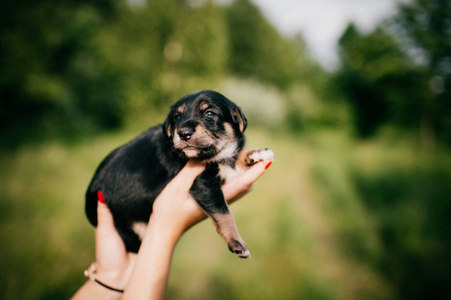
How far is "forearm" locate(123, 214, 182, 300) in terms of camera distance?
170 cm

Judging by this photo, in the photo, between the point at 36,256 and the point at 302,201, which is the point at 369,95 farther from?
the point at 36,256

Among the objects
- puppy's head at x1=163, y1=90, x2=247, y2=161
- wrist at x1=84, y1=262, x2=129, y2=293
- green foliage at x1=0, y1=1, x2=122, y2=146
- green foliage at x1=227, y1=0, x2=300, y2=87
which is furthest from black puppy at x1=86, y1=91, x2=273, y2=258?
green foliage at x1=227, y1=0, x2=300, y2=87

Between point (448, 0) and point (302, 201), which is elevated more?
point (448, 0)

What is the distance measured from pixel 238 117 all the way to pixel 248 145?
774 cm

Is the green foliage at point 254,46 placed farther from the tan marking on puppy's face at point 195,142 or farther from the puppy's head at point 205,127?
the tan marking on puppy's face at point 195,142

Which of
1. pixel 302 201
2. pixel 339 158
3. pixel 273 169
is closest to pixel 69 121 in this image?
pixel 273 169

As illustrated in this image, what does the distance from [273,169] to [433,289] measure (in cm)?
558

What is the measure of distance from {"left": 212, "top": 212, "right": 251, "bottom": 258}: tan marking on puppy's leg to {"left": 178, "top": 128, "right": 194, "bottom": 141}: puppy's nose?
2.30 feet

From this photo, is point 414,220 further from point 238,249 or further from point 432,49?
point 238,249

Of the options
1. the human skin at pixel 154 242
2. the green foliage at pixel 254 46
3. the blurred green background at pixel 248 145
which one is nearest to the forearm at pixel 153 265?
the human skin at pixel 154 242

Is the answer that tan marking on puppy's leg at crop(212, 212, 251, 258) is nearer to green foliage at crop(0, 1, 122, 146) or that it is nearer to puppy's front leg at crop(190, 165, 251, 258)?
puppy's front leg at crop(190, 165, 251, 258)

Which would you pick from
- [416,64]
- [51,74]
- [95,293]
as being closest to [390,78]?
[416,64]

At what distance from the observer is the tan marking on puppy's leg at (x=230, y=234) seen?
1894mm

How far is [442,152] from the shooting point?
806cm
